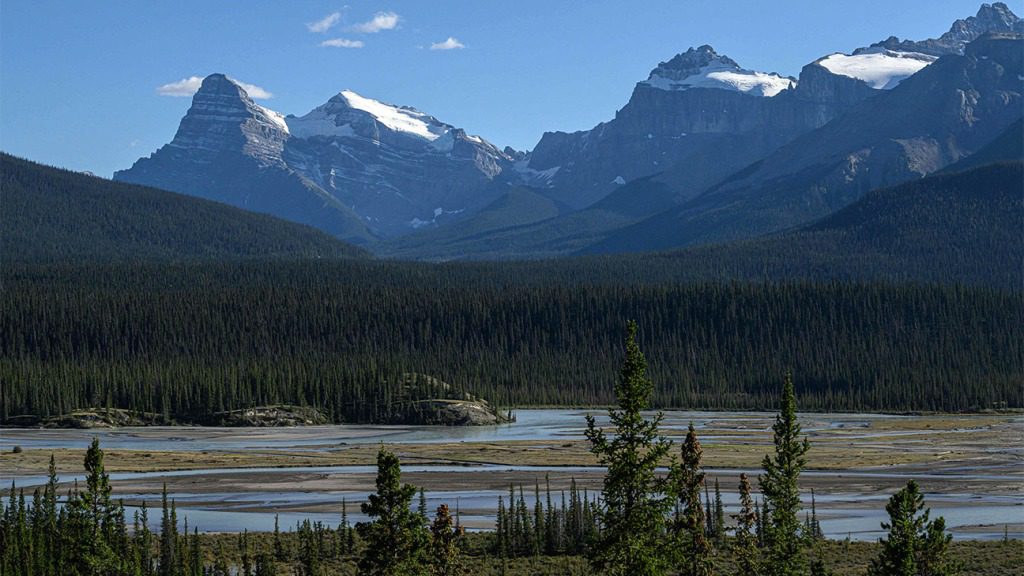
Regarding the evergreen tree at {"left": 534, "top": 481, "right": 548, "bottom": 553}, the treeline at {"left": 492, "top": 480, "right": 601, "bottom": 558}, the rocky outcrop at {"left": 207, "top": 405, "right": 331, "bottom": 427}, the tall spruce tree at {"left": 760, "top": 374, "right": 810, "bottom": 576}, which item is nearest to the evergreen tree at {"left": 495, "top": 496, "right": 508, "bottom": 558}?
the treeline at {"left": 492, "top": 480, "right": 601, "bottom": 558}

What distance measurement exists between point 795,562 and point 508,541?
29.6 meters

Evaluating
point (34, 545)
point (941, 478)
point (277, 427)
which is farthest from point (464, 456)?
point (34, 545)

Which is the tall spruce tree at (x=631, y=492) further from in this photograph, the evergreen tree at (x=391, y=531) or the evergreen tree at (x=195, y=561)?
the evergreen tree at (x=195, y=561)

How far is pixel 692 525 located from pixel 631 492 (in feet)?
21.1

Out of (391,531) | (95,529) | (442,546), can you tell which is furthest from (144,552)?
(391,531)

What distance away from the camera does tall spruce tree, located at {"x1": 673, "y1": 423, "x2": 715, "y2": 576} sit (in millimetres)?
52594

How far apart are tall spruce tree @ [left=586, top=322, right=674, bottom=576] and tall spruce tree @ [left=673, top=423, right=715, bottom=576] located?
3.58 m

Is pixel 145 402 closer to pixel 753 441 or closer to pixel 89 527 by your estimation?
pixel 753 441

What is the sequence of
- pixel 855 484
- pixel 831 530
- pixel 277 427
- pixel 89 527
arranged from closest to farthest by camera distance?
1. pixel 89 527
2. pixel 831 530
3. pixel 855 484
4. pixel 277 427

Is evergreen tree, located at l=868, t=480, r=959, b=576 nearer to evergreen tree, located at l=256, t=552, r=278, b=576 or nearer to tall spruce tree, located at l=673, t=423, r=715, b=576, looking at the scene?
tall spruce tree, located at l=673, t=423, r=715, b=576

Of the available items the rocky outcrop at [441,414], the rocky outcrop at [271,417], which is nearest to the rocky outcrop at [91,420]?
the rocky outcrop at [271,417]

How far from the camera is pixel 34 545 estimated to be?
75.6m

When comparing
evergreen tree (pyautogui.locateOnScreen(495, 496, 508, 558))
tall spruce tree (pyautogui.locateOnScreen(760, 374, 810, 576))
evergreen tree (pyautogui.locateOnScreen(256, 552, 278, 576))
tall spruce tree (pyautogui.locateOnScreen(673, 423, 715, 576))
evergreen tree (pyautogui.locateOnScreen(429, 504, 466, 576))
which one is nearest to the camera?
tall spruce tree (pyautogui.locateOnScreen(673, 423, 715, 576))

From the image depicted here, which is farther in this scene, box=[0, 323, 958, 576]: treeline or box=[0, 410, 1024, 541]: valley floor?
box=[0, 410, 1024, 541]: valley floor
